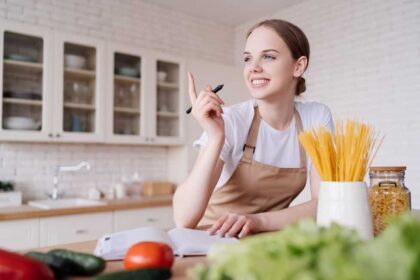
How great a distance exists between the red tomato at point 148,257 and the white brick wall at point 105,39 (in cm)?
281

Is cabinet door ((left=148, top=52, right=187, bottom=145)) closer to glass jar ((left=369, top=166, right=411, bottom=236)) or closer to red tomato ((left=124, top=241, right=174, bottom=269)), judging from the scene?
glass jar ((left=369, top=166, right=411, bottom=236))

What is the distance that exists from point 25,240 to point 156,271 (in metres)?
2.33

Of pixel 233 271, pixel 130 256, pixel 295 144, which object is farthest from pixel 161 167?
pixel 233 271

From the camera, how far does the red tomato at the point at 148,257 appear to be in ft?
2.29

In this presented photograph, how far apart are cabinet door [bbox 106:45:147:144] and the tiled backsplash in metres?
0.35

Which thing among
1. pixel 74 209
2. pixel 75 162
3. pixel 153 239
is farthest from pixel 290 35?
pixel 75 162

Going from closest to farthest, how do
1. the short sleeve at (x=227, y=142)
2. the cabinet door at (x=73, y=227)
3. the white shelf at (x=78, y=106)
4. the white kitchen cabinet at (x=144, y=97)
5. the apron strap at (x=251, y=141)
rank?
the short sleeve at (x=227, y=142) < the apron strap at (x=251, y=141) < the cabinet door at (x=73, y=227) < the white shelf at (x=78, y=106) < the white kitchen cabinet at (x=144, y=97)

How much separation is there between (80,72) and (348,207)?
2.81 metres

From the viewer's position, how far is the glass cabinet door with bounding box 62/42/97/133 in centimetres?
312

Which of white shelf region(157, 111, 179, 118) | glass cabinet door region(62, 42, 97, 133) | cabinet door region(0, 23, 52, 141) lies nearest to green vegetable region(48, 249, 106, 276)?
cabinet door region(0, 23, 52, 141)

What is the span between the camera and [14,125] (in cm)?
284

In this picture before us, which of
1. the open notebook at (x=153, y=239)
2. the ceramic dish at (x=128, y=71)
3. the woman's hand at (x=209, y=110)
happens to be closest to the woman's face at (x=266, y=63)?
the woman's hand at (x=209, y=110)

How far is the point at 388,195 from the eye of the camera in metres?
1.10

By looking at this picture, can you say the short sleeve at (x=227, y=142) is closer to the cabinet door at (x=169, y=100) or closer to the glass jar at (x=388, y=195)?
the glass jar at (x=388, y=195)
